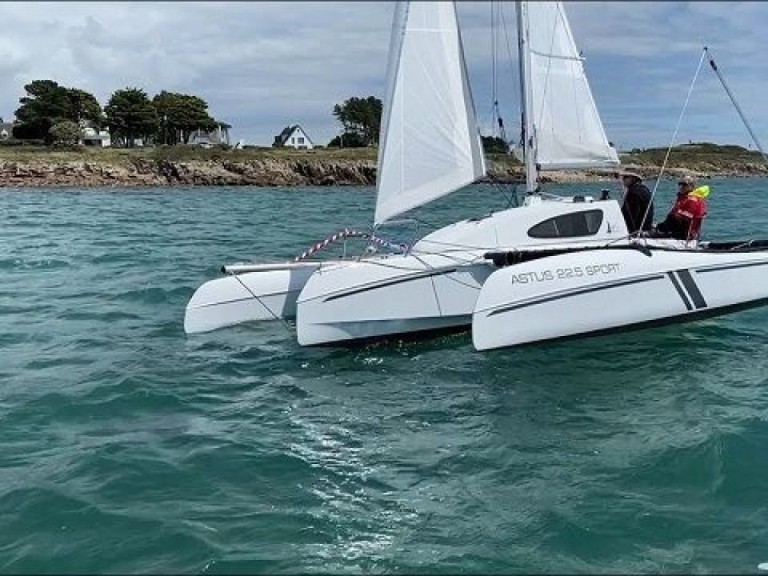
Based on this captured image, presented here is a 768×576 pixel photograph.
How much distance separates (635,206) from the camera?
13562 mm

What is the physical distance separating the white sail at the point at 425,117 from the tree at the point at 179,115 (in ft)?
318

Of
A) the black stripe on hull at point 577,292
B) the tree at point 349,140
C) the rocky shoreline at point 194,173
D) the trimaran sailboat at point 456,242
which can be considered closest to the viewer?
the black stripe on hull at point 577,292

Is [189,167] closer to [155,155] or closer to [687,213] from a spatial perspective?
[155,155]

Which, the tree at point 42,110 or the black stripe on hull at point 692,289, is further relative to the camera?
the tree at point 42,110

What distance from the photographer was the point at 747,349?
471 inches

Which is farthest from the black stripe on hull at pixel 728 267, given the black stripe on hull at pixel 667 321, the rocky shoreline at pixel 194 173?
the rocky shoreline at pixel 194 173

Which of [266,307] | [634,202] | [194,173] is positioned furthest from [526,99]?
[194,173]

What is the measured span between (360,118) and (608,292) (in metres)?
116

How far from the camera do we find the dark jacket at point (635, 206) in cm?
1343

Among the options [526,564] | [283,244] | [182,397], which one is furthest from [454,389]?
[283,244]

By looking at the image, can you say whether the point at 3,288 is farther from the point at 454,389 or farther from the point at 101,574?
the point at 101,574

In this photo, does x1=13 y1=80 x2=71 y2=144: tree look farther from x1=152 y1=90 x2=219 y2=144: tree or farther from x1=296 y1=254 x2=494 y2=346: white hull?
x1=296 y1=254 x2=494 y2=346: white hull

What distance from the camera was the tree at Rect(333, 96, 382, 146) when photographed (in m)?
124

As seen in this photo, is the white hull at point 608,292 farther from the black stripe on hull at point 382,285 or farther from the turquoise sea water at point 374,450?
the black stripe on hull at point 382,285
